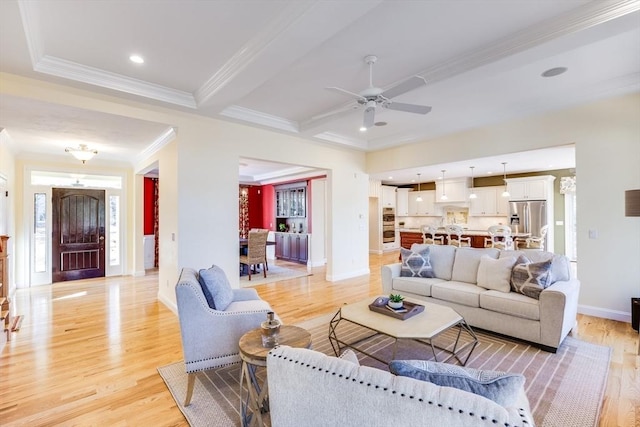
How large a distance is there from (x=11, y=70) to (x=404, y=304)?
458 cm

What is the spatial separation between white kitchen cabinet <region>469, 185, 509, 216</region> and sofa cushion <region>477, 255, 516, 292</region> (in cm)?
640

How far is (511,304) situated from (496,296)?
0.16 m

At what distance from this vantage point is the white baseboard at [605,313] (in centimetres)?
380

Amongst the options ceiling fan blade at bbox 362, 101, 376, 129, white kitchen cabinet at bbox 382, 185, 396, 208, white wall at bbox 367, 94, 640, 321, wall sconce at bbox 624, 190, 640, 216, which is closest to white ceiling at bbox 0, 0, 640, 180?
ceiling fan blade at bbox 362, 101, 376, 129

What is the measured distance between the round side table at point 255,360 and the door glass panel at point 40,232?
6482mm

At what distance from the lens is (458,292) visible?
3598 millimetres

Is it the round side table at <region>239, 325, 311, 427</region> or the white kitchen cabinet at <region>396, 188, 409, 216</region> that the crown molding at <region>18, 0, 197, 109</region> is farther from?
the white kitchen cabinet at <region>396, 188, 409, 216</region>

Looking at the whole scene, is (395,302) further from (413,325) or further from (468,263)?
(468,263)

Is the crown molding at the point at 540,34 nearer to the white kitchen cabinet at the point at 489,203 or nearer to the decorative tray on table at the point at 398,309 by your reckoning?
the decorative tray on table at the point at 398,309

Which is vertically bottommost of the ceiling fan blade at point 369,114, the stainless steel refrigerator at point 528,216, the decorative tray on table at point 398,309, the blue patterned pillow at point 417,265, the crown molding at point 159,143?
the decorative tray on table at point 398,309

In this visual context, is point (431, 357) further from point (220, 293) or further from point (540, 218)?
point (540, 218)

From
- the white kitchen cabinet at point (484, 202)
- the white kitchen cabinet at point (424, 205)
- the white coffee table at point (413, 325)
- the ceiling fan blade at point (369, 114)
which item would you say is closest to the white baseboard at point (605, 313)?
the white coffee table at point (413, 325)

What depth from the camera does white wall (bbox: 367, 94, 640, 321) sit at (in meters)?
3.77

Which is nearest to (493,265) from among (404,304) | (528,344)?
(528,344)
